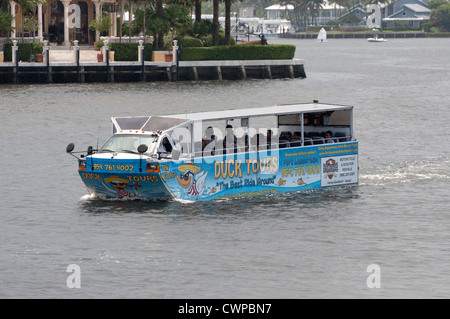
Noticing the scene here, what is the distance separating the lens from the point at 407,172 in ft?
135

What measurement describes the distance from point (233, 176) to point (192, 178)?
60.4 inches

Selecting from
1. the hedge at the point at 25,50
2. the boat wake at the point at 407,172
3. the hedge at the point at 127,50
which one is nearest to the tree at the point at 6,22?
the hedge at the point at 25,50

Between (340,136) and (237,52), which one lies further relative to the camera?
(237,52)

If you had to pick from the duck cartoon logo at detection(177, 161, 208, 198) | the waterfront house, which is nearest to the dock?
the waterfront house

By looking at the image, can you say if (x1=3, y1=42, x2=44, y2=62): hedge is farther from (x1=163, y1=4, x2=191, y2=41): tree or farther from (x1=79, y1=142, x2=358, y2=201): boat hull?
(x1=79, y1=142, x2=358, y2=201): boat hull

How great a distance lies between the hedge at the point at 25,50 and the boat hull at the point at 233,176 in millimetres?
54456

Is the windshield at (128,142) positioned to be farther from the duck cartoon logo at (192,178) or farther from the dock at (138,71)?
the dock at (138,71)

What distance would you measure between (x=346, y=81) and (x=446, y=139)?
4945cm

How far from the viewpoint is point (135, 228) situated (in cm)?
2950

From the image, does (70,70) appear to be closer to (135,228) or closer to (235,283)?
(135,228)

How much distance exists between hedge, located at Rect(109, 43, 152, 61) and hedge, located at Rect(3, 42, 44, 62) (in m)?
6.34

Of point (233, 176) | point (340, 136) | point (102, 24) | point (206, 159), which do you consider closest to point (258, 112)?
point (233, 176)

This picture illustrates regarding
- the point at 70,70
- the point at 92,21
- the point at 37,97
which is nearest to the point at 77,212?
the point at 37,97

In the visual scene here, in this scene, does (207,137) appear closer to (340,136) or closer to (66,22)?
(340,136)
